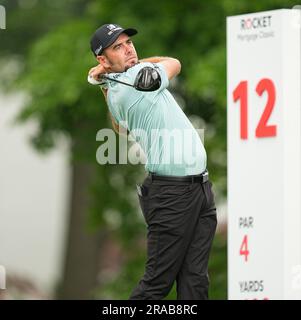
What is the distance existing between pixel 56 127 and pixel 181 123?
10753mm

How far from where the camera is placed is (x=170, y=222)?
8.52 meters

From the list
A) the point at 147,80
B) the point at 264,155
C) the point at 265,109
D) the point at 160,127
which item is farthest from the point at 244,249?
the point at 147,80

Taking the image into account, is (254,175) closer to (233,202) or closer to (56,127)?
(233,202)

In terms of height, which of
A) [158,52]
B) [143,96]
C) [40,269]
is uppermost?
[158,52]

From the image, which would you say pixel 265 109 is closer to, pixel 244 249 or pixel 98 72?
pixel 244 249

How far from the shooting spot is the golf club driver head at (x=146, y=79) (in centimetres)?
826

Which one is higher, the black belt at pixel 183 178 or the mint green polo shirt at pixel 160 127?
the mint green polo shirt at pixel 160 127

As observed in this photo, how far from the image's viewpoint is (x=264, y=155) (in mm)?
10797

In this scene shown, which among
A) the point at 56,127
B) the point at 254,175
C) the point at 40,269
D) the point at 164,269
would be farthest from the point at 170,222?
the point at 40,269

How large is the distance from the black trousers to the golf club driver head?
63 centimetres

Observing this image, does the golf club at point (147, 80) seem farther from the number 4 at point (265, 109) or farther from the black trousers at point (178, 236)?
the number 4 at point (265, 109)

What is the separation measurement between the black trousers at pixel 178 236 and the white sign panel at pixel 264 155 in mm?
2080

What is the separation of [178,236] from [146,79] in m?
1.00

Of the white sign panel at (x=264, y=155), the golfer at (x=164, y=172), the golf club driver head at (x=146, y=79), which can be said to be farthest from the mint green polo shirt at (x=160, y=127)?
the white sign panel at (x=264, y=155)
